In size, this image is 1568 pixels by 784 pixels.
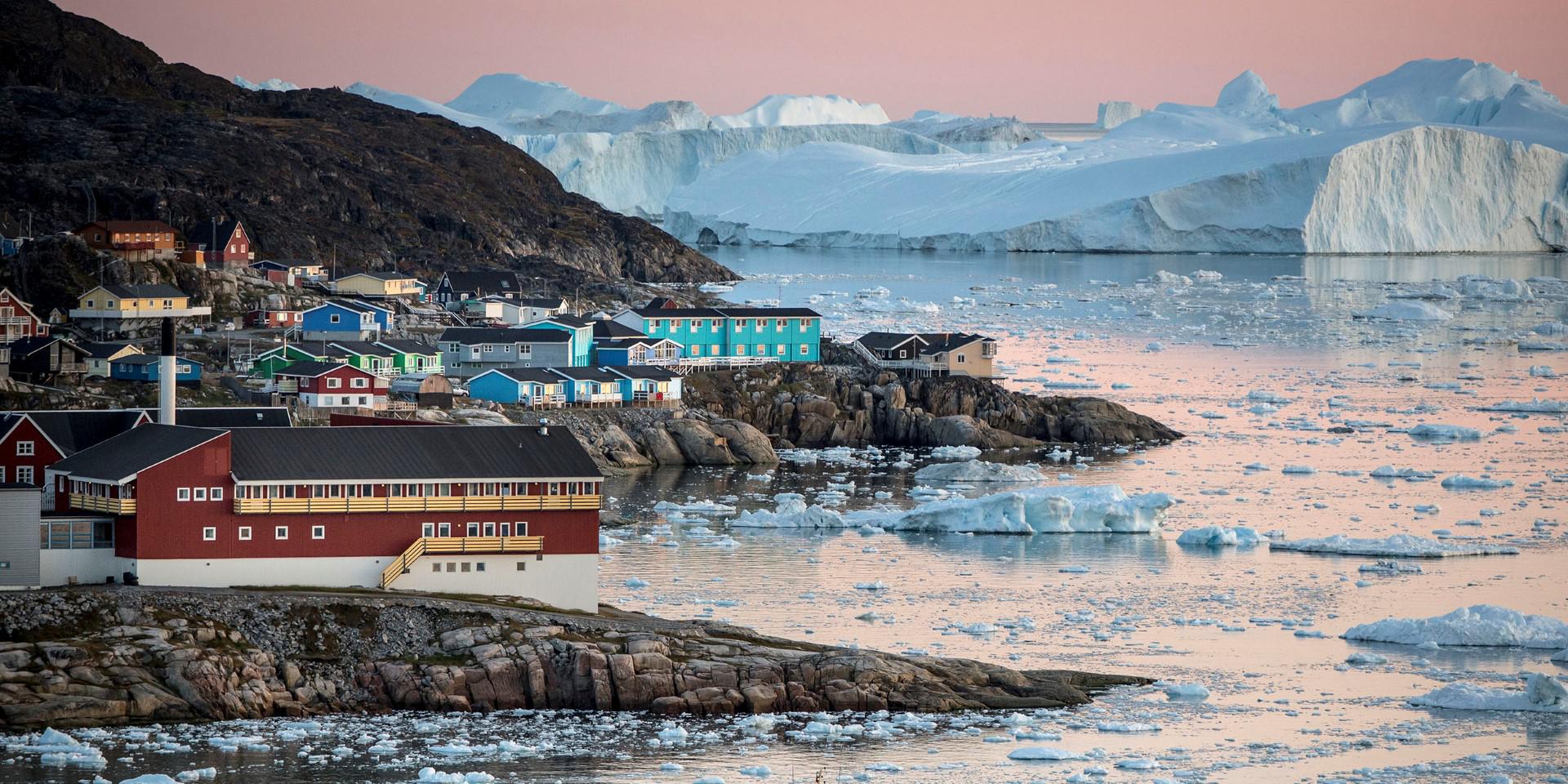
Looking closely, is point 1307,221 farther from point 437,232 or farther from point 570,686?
point 570,686

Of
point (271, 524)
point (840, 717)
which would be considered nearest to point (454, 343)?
point (271, 524)

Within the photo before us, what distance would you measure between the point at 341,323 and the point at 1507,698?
35.7 m

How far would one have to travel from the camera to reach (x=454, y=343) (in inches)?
1972

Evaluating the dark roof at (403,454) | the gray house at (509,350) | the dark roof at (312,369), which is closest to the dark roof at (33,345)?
the dark roof at (312,369)

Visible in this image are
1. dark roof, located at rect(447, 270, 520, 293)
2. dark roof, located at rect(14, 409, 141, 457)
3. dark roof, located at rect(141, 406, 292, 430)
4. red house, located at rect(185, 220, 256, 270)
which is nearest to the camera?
dark roof, located at rect(14, 409, 141, 457)

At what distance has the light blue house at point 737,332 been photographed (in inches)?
2087

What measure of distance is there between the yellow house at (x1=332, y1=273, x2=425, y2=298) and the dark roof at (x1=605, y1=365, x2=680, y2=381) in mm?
15197

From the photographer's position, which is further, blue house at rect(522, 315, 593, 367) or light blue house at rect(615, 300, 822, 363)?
light blue house at rect(615, 300, 822, 363)

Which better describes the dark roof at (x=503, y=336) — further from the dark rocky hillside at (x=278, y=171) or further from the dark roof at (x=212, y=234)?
the dark rocky hillside at (x=278, y=171)

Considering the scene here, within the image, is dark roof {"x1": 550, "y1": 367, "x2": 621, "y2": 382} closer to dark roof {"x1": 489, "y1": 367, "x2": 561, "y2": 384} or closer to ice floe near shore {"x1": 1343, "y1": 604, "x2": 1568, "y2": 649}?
dark roof {"x1": 489, "y1": 367, "x2": 561, "y2": 384}

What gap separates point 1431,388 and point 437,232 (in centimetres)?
4142

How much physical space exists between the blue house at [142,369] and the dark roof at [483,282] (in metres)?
21.3

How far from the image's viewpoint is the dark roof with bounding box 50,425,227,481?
23.3 meters

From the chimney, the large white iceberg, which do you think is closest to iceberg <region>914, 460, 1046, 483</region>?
the chimney
